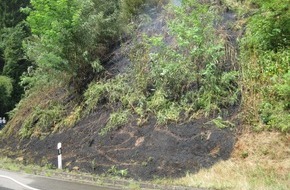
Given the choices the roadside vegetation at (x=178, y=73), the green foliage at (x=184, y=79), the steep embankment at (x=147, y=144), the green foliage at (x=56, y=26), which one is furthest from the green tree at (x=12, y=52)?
the green foliage at (x=184, y=79)

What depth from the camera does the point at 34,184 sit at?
10117mm

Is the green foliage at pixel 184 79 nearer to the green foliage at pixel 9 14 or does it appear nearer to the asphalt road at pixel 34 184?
the asphalt road at pixel 34 184

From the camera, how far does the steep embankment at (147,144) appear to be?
9859 millimetres

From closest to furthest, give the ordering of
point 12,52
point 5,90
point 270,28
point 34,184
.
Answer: point 34,184
point 270,28
point 5,90
point 12,52

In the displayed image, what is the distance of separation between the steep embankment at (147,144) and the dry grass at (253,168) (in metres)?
0.34

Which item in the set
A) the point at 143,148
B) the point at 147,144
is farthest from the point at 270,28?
the point at 143,148

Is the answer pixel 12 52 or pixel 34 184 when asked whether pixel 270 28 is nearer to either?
pixel 34 184

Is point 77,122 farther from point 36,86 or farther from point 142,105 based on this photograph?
point 36,86

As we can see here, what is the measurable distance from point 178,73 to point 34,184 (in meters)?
5.56

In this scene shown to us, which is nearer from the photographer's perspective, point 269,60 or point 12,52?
point 269,60

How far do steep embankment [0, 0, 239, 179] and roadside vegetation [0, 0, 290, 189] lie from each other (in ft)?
0.61

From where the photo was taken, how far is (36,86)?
20.1 meters

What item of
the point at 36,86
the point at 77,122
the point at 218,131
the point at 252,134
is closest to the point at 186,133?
the point at 218,131

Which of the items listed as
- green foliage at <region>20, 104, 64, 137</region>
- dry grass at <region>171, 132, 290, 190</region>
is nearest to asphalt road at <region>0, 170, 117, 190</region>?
dry grass at <region>171, 132, 290, 190</region>
